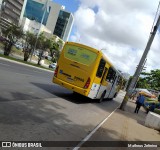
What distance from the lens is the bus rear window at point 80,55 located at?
1711 cm

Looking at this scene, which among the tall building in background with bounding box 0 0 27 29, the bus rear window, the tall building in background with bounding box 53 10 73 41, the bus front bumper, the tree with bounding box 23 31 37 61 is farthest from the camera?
the tall building in background with bounding box 53 10 73 41

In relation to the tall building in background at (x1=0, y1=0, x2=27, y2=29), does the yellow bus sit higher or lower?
lower

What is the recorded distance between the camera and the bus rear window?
1711 cm

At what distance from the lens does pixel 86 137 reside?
932cm

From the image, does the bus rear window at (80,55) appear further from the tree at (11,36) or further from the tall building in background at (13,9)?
the tall building in background at (13,9)

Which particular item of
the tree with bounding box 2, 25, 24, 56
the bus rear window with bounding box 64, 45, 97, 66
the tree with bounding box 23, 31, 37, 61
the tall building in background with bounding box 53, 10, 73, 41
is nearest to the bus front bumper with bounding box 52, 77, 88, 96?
the bus rear window with bounding box 64, 45, 97, 66

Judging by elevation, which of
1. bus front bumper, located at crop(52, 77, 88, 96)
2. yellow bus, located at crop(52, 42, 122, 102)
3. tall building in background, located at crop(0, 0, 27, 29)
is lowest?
bus front bumper, located at crop(52, 77, 88, 96)

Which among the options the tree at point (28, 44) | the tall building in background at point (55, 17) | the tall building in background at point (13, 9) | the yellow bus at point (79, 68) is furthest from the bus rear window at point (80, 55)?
the tall building in background at point (55, 17)

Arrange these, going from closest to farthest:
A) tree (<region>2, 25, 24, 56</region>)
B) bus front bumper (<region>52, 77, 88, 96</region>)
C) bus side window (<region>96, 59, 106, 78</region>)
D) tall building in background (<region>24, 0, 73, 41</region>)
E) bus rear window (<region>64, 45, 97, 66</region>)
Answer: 1. bus front bumper (<region>52, 77, 88, 96</region>)
2. bus rear window (<region>64, 45, 97, 66</region>)
3. bus side window (<region>96, 59, 106, 78</region>)
4. tree (<region>2, 25, 24, 56</region>)
5. tall building in background (<region>24, 0, 73, 41</region>)

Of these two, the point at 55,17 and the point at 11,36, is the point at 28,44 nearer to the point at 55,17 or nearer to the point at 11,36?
the point at 11,36

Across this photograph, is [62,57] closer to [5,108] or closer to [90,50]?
[90,50]

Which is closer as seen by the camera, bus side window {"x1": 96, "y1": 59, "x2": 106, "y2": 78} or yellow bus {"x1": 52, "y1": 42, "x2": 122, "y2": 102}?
yellow bus {"x1": 52, "y1": 42, "x2": 122, "y2": 102}

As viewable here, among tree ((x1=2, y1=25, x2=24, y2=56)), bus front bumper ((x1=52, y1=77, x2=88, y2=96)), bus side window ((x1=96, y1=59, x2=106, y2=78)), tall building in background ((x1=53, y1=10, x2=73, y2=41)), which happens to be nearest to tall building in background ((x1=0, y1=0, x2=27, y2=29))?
tall building in background ((x1=53, y1=10, x2=73, y2=41))

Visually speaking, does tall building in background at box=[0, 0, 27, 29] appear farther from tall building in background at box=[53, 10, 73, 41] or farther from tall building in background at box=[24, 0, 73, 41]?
tall building in background at box=[53, 10, 73, 41]
